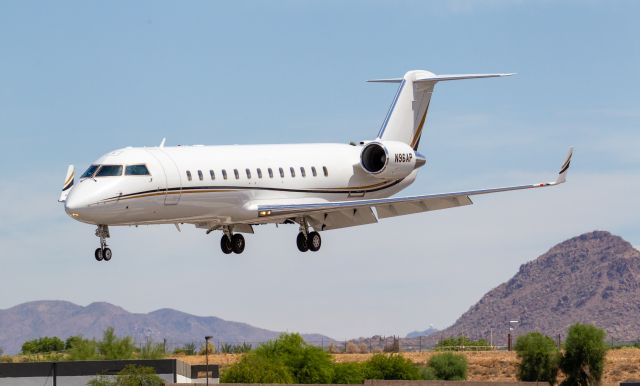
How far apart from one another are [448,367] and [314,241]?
4140 centimetres

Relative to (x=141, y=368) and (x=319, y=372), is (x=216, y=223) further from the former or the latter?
(x=319, y=372)

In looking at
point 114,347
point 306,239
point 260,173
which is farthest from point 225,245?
point 114,347

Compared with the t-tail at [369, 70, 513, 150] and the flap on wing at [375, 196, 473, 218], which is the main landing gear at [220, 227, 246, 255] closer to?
the flap on wing at [375, 196, 473, 218]

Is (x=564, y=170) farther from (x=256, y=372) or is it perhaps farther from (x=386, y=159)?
(x=256, y=372)

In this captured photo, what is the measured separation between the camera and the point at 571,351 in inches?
3743

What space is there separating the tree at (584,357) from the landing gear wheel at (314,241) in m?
41.2

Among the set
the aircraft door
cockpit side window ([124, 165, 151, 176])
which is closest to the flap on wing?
the aircraft door

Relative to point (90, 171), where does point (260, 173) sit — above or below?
above

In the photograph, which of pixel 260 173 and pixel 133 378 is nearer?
pixel 260 173

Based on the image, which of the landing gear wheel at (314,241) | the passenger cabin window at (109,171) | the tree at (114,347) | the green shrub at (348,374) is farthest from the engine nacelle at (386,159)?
the tree at (114,347)

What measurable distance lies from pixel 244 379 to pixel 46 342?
61636mm

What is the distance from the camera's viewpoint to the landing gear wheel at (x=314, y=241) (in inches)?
2226

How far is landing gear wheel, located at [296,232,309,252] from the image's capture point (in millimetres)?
56550

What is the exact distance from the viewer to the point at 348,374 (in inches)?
3620
